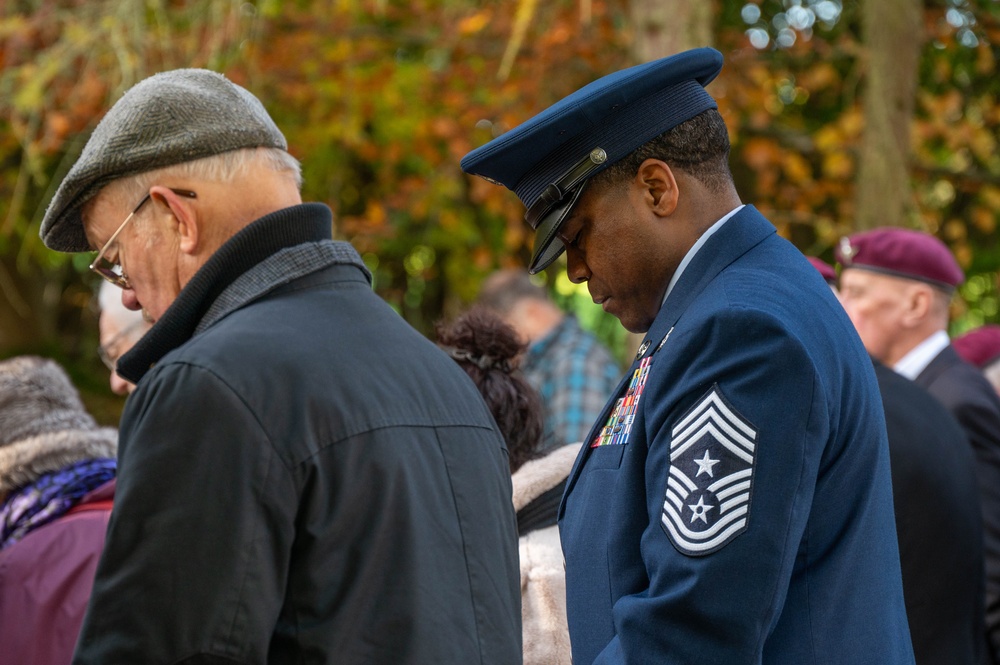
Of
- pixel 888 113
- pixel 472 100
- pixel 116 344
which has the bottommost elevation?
pixel 888 113

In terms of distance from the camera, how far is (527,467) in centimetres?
254

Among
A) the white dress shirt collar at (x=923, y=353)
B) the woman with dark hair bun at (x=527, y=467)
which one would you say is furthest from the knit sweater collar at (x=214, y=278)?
the white dress shirt collar at (x=923, y=353)

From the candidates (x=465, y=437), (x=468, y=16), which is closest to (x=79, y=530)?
(x=465, y=437)

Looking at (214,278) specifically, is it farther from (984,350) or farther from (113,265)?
(984,350)

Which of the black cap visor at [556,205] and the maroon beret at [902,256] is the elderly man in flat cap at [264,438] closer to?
the black cap visor at [556,205]

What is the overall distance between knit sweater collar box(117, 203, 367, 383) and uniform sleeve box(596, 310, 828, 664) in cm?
61

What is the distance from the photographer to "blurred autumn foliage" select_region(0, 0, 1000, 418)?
23.1 ft

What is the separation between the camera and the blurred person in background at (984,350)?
5262 millimetres

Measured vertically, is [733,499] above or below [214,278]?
below

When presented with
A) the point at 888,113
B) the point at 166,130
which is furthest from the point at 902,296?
the point at 166,130

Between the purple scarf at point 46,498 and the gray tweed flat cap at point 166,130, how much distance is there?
3.52ft

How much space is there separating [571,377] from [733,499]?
380cm

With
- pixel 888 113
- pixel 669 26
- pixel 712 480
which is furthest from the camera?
pixel 888 113

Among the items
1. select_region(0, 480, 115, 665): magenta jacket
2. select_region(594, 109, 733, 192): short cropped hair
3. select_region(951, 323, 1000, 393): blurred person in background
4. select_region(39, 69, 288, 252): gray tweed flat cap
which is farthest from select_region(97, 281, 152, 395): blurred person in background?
select_region(951, 323, 1000, 393): blurred person in background
